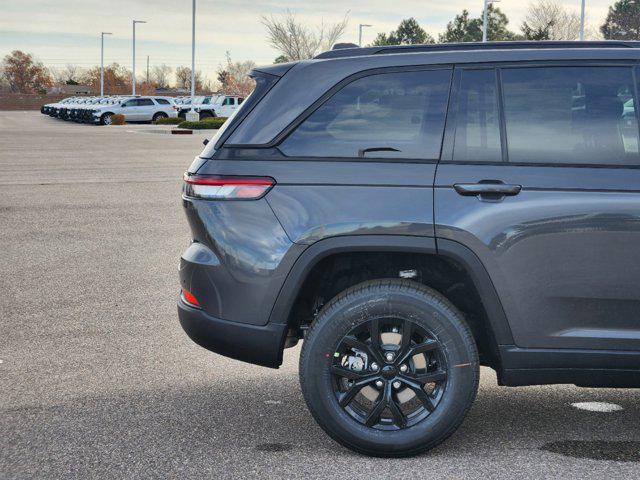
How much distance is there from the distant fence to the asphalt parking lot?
9820 centimetres

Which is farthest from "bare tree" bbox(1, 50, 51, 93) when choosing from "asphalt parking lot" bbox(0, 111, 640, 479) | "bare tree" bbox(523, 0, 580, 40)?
"asphalt parking lot" bbox(0, 111, 640, 479)

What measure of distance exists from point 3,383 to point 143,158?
805 inches

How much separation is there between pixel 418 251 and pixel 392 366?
0.52 m

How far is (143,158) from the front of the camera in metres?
25.4

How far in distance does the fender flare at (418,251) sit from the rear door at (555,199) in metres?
0.04

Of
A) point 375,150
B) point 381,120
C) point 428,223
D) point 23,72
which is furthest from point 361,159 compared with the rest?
point 23,72

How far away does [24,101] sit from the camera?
106000 millimetres

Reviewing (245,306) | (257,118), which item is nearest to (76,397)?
(245,306)

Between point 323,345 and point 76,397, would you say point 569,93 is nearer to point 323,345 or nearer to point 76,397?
point 323,345

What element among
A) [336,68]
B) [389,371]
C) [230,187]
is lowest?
[389,371]

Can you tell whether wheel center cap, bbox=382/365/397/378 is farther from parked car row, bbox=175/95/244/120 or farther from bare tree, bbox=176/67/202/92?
bare tree, bbox=176/67/202/92

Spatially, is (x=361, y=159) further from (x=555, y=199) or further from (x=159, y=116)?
(x=159, y=116)

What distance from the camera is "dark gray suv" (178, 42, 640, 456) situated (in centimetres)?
407

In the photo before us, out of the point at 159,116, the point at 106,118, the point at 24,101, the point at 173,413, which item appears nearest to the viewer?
the point at 173,413
